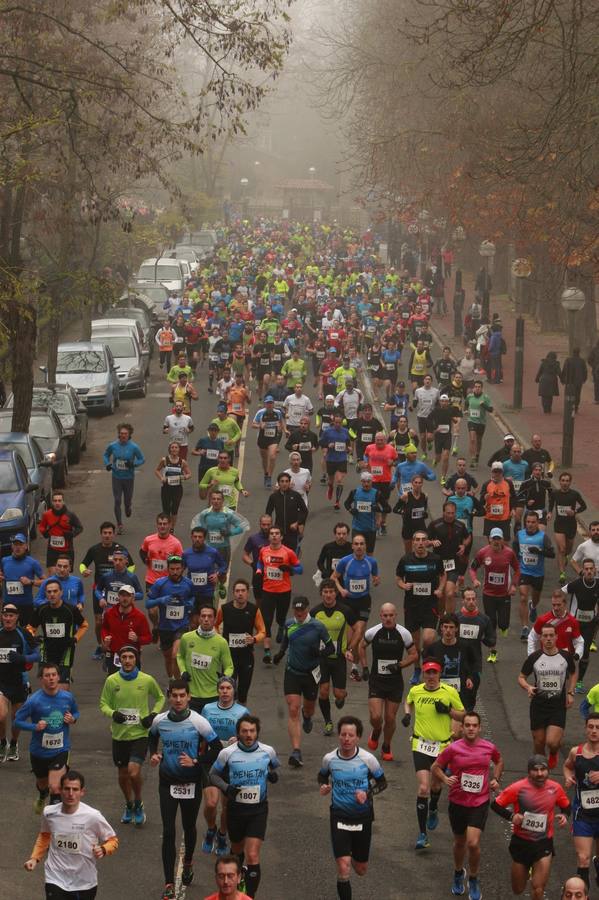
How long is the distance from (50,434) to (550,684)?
15363 millimetres

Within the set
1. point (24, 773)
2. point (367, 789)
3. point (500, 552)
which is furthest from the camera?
point (500, 552)

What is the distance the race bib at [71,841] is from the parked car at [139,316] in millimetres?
33804

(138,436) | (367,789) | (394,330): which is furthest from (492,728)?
(394,330)

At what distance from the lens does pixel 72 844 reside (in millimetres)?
10242

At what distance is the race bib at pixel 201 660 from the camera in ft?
44.6

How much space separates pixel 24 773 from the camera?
46.1 feet

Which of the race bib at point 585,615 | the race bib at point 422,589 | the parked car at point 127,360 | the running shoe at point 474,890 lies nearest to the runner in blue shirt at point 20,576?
the race bib at point 422,589

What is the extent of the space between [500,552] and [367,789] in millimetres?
6465

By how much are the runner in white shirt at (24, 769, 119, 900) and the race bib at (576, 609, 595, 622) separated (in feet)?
24.3

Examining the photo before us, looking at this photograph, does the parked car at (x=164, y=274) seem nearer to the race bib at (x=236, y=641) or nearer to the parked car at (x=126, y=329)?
the parked car at (x=126, y=329)

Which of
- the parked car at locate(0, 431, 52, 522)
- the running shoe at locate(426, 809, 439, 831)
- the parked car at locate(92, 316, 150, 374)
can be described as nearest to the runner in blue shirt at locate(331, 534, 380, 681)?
the running shoe at locate(426, 809, 439, 831)

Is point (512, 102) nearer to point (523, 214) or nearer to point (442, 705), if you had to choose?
point (523, 214)

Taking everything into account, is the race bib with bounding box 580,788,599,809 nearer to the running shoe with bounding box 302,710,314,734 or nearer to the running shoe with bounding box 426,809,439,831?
the running shoe with bounding box 426,809,439,831

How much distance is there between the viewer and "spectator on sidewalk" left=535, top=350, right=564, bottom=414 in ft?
112
